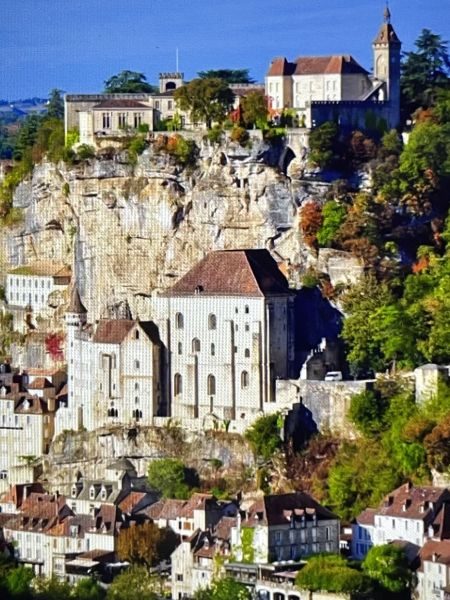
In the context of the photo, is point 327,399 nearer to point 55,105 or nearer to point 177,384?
point 177,384

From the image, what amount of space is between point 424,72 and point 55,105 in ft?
54.8

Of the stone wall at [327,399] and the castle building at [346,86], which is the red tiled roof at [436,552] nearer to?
the stone wall at [327,399]

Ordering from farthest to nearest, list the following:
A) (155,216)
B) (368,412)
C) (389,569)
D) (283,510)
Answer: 1. (155,216)
2. (368,412)
3. (283,510)
4. (389,569)

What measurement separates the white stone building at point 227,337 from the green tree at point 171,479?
137 centimetres

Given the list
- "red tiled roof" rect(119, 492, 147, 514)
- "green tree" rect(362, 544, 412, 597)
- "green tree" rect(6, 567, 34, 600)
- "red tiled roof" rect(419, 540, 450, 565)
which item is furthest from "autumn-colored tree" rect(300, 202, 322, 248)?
"green tree" rect(362, 544, 412, 597)

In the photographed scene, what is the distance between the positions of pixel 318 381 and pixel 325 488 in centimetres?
299

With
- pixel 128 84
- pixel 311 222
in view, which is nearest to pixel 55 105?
pixel 128 84

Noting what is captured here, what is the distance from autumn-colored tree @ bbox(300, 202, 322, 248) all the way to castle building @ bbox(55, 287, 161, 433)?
4404mm

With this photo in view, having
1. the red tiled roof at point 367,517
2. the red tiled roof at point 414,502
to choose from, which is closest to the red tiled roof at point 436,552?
the red tiled roof at point 414,502

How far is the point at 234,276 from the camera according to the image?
73.6m

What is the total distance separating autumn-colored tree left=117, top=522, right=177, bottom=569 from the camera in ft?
224

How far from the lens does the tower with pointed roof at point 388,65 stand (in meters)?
79.8

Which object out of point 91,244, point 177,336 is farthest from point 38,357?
point 177,336

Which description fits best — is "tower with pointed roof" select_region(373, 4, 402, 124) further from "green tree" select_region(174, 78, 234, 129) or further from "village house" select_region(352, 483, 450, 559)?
"village house" select_region(352, 483, 450, 559)
